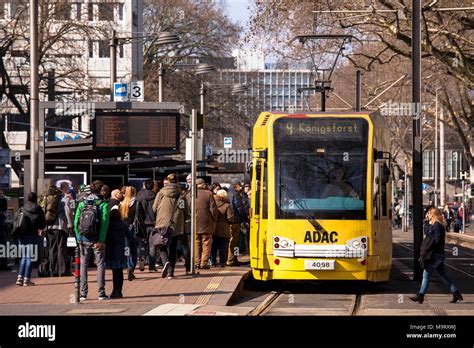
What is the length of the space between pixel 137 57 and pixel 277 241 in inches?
2369

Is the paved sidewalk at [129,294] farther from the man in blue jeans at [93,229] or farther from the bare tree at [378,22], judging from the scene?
the bare tree at [378,22]

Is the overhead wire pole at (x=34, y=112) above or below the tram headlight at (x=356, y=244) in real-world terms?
Result: above

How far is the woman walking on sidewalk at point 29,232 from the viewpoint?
2044 centimetres

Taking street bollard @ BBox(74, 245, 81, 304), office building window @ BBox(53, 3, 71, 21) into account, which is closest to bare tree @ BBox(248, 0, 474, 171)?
office building window @ BBox(53, 3, 71, 21)

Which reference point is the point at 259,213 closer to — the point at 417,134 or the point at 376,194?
the point at 376,194

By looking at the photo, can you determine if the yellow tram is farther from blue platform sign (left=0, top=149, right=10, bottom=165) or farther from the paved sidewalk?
blue platform sign (left=0, top=149, right=10, bottom=165)

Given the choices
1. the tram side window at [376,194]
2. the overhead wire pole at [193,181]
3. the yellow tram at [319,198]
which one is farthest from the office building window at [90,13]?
the tram side window at [376,194]

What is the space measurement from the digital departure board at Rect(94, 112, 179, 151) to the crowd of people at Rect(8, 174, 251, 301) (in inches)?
60.8

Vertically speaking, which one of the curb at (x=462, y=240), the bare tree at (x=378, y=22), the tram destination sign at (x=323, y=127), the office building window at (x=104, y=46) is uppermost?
the office building window at (x=104, y=46)

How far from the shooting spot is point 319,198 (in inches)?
830

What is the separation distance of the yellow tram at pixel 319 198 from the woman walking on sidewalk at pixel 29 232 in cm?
379
